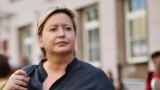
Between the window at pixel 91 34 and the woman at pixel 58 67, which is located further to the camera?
the window at pixel 91 34

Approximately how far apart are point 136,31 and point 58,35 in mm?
13752

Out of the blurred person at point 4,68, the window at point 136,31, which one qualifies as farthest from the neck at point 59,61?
the window at point 136,31

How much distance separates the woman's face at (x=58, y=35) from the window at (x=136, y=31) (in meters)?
12.8

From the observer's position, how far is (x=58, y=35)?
3195 mm

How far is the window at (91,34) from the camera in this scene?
18.3 metres

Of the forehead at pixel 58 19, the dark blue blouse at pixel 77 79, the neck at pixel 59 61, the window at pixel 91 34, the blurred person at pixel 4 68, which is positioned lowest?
the window at pixel 91 34

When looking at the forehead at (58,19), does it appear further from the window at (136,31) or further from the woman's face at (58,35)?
the window at (136,31)

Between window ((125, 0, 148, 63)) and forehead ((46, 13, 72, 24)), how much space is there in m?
12.8

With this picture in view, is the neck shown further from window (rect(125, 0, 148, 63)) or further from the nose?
window (rect(125, 0, 148, 63))

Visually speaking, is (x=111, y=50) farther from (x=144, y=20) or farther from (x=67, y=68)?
(x=67, y=68)

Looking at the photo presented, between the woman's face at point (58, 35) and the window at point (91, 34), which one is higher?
the woman's face at point (58, 35)

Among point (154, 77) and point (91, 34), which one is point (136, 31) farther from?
point (154, 77)

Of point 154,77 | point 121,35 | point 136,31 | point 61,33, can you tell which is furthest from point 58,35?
point 121,35

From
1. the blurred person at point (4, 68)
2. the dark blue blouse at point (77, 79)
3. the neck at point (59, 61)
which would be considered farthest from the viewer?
the blurred person at point (4, 68)
